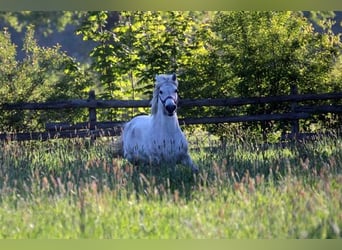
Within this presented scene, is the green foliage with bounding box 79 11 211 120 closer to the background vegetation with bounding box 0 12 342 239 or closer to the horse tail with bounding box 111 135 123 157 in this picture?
the background vegetation with bounding box 0 12 342 239

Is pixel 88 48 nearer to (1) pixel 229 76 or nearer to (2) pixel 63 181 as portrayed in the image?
(1) pixel 229 76

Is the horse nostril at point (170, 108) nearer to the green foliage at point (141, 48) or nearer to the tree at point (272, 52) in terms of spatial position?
the tree at point (272, 52)

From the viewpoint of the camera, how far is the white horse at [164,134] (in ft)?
21.7

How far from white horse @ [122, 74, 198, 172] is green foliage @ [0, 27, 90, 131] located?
3102 mm

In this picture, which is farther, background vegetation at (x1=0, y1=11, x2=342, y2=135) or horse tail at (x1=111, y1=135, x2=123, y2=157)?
background vegetation at (x1=0, y1=11, x2=342, y2=135)

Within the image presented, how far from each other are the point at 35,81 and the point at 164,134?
12.2 ft

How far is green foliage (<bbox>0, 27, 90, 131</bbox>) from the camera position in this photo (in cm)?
971

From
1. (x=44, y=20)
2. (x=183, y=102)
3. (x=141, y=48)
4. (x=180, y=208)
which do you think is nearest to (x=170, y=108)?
(x=180, y=208)

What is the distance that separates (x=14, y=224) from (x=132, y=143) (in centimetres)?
267

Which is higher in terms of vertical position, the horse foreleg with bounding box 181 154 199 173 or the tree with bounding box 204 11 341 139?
the tree with bounding box 204 11 341 139

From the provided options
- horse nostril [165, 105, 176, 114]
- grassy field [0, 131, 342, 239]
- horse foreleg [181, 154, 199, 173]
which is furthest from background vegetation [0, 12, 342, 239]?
horse nostril [165, 105, 176, 114]

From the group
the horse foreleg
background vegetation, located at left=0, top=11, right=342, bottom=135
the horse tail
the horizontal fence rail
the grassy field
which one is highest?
background vegetation, located at left=0, top=11, right=342, bottom=135

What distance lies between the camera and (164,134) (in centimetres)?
686

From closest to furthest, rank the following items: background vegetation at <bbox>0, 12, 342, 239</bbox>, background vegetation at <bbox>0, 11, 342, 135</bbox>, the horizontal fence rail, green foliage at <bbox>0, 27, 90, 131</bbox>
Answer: background vegetation at <bbox>0, 12, 342, 239</bbox> → background vegetation at <bbox>0, 11, 342, 135</bbox> → the horizontal fence rail → green foliage at <bbox>0, 27, 90, 131</bbox>
